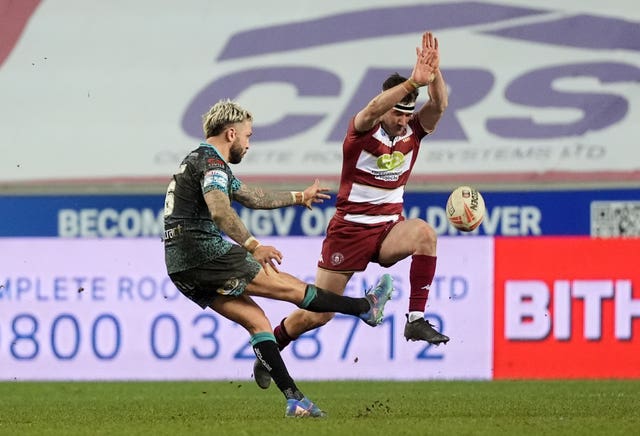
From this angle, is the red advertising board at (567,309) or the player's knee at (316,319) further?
the red advertising board at (567,309)

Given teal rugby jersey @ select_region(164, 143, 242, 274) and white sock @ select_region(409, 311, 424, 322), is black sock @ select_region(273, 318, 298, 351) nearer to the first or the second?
white sock @ select_region(409, 311, 424, 322)

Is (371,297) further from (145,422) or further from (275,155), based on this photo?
(275,155)

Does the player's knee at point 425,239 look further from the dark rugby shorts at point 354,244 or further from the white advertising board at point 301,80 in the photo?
the white advertising board at point 301,80

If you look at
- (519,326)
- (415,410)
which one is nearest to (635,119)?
(519,326)

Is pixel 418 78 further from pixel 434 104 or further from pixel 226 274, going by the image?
pixel 226 274

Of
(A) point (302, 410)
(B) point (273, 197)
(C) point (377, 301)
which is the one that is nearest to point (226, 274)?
(B) point (273, 197)

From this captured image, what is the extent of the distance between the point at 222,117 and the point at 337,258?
5.69 feet

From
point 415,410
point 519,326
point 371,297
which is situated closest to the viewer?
point 371,297

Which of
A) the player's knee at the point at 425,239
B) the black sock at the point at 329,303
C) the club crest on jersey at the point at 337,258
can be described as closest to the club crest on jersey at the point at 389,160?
the player's knee at the point at 425,239

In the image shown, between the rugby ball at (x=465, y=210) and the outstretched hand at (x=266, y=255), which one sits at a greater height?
the rugby ball at (x=465, y=210)

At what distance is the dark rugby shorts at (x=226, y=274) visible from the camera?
8406mm

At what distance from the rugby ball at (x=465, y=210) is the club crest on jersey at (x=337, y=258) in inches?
30.9

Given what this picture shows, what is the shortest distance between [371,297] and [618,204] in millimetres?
8010

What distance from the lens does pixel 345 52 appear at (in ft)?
59.5
